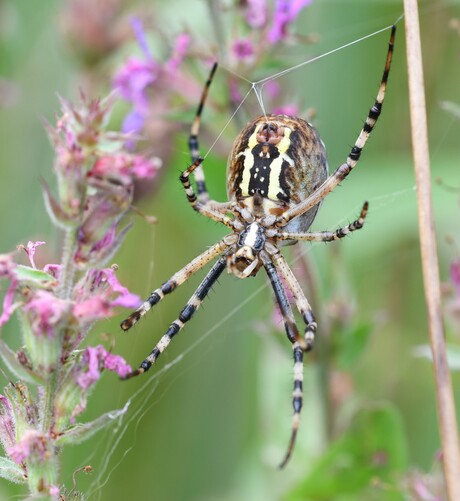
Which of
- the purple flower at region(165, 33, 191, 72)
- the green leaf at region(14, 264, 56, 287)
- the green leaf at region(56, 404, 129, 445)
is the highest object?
the purple flower at region(165, 33, 191, 72)

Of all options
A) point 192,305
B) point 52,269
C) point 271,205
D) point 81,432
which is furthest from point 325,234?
point 81,432

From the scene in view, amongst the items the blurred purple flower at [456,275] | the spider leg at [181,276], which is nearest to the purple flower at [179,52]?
the spider leg at [181,276]

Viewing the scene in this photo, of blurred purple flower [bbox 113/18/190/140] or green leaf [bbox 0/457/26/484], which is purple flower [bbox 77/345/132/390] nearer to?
green leaf [bbox 0/457/26/484]

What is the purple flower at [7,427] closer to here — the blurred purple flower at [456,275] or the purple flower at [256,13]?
the blurred purple flower at [456,275]

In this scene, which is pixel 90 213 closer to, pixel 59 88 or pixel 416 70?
pixel 416 70

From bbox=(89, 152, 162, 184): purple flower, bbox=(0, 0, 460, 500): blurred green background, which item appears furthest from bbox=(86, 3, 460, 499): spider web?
bbox=(89, 152, 162, 184): purple flower

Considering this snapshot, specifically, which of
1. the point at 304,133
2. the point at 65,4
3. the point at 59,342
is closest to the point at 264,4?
the point at 304,133
